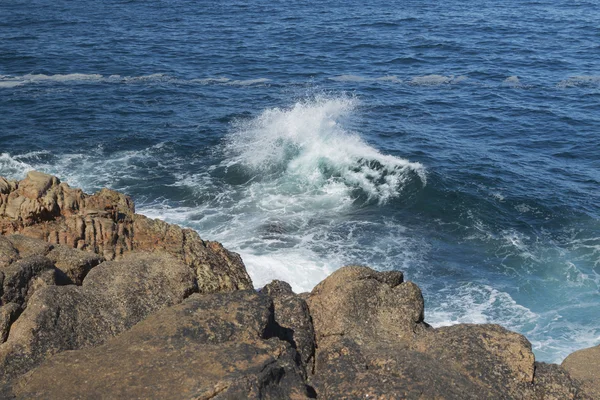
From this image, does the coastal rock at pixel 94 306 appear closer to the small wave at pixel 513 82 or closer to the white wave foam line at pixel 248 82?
the white wave foam line at pixel 248 82

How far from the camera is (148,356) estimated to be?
11.6m

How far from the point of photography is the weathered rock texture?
19.5 metres

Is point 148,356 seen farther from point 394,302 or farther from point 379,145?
point 379,145

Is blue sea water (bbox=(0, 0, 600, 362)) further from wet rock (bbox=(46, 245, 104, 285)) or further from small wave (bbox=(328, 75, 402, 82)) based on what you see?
wet rock (bbox=(46, 245, 104, 285))

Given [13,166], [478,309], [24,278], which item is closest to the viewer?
[24,278]

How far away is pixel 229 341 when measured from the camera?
1249cm

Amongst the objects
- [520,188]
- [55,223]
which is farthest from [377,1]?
[55,223]

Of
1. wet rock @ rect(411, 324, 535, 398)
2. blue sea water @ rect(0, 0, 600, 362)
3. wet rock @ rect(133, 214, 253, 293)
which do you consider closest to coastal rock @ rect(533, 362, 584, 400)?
wet rock @ rect(411, 324, 535, 398)

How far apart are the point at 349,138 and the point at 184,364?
3215cm

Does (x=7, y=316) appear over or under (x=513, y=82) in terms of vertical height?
over

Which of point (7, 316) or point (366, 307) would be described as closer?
point (7, 316)

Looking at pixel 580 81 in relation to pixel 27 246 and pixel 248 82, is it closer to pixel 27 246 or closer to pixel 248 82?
pixel 248 82

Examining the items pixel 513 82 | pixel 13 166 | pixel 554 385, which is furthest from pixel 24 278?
pixel 513 82

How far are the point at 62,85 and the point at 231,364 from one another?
4517 cm
